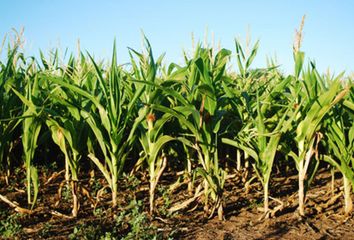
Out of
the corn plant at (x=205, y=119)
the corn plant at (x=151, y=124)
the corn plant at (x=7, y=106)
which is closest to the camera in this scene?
the corn plant at (x=205, y=119)

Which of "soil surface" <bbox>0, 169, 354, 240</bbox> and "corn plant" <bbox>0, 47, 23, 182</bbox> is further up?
"corn plant" <bbox>0, 47, 23, 182</bbox>

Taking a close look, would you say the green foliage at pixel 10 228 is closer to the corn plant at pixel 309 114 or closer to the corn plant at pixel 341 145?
the corn plant at pixel 309 114

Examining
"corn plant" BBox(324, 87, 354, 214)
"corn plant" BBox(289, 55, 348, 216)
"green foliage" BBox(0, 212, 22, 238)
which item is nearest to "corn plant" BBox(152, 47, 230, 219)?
"corn plant" BBox(289, 55, 348, 216)

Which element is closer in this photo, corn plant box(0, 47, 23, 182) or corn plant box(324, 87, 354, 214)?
corn plant box(324, 87, 354, 214)

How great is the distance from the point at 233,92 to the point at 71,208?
1.71 m

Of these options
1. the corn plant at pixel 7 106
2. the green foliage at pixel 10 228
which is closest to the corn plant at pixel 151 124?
the green foliage at pixel 10 228

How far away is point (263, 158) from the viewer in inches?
105

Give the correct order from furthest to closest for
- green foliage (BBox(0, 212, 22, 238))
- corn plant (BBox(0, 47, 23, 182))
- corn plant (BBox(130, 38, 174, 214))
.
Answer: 1. corn plant (BBox(0, 47, 23, 182))
2. corn plant (BBox(130, 38, 174, 214))
3. green foliage (BBox(0, 212, 22, 238))

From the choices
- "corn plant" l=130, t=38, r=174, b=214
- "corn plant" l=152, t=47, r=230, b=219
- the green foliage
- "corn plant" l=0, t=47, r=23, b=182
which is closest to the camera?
the green foliage

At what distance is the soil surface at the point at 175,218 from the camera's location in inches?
98.3

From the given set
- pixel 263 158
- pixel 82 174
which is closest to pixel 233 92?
pixel 263 158

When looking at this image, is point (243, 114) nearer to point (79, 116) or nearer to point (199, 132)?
point (199, 132)

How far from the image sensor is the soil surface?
98.3 inches

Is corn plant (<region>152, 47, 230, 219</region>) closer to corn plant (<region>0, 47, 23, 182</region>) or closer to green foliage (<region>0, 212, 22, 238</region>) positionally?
green foliage (<region>0, 212, 22, 238</region>)
